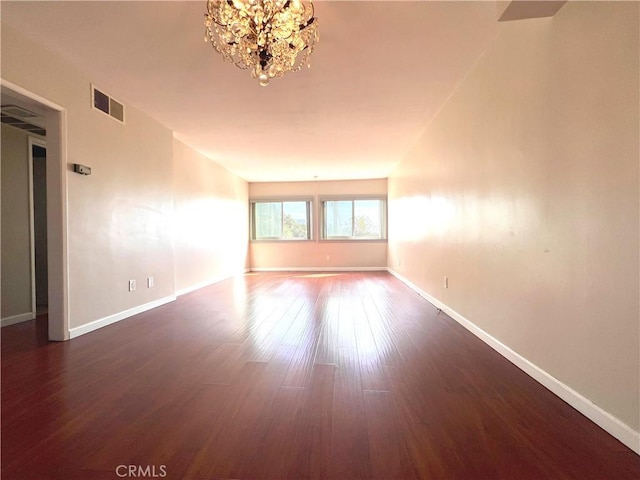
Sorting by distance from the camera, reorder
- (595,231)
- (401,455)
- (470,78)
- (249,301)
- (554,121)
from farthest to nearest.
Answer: (249,301)
(470,78)
(554,121)
(595,231)
(401,455)

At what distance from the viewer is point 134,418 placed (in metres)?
1.50

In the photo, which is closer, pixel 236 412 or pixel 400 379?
pixel 236 412

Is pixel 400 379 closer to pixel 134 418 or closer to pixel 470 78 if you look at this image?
pixel 134 418

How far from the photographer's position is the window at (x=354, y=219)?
26.2 feet

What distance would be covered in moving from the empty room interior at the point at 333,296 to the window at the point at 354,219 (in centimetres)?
358

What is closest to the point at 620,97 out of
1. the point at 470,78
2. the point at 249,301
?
the point at 470,78

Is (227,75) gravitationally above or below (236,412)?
above

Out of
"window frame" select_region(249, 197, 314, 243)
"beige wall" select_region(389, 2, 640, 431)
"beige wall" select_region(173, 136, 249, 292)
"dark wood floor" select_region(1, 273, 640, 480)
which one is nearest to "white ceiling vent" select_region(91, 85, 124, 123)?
"beige wall" select_region(173, 136, 249, 292)

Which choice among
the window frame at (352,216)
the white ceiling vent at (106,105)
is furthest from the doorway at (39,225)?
the window frame at (352,216)

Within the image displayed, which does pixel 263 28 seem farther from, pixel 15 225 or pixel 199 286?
pixel 199 286

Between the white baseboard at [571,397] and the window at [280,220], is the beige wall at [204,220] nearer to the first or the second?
the window at [280,220]

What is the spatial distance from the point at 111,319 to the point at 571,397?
3868 millimetres

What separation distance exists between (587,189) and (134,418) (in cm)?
255

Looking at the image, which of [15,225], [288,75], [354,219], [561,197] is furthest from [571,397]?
[354,219]
